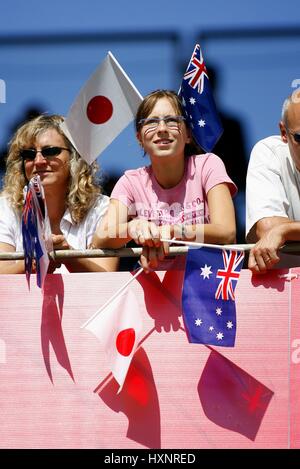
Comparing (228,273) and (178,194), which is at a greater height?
(178,194)

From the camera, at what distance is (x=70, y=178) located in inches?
192

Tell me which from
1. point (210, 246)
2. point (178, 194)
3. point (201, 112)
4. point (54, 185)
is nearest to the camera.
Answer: point (210, 246)

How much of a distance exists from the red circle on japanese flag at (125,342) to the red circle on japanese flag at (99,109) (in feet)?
3.44

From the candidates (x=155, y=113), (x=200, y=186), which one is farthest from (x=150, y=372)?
(x=155, y=113)

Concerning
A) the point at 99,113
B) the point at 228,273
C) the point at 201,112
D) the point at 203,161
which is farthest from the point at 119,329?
the point at 201,112

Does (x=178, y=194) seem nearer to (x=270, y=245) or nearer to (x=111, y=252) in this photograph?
(x=111, y=252)

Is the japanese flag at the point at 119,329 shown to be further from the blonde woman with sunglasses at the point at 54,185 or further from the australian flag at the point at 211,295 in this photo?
the blonde woman with sunglasses at the point at 54,185

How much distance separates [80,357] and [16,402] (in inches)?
12.5

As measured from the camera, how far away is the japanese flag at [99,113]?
4461 mm

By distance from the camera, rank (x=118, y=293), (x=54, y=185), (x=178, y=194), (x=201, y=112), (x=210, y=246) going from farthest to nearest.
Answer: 1. (x=54, y=185)
2. (x=201, y=112)
3. (x=178, y=194)
4. (x=118, y=293)
5. (x=210, y=246)

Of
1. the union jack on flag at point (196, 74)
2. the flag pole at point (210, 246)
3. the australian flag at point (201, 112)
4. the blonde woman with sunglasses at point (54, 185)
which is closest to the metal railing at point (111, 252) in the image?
the flag pole at point (210, 246)

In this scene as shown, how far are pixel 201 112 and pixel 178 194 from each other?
43 centimetres

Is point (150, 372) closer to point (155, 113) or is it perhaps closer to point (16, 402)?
point (16, 402)

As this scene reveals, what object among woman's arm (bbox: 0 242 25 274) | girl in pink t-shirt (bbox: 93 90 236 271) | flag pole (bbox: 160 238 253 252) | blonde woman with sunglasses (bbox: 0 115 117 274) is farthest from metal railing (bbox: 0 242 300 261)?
blonde woman with sunglasses (bbox: 0 115 117 274)
